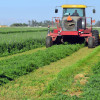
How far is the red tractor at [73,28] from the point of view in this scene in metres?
15.6

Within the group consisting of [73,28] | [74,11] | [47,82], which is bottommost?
[47,82]

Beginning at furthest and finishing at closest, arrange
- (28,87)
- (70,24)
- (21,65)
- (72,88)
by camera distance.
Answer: (70,24) < (21,65) < (28,87) < (72,88)

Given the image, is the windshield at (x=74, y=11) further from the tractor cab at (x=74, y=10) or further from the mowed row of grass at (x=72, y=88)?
the mowed row of grass at (x=72, y=88)

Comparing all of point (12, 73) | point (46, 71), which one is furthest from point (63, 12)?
→ point (12, 73)

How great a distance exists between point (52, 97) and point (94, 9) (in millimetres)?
11548

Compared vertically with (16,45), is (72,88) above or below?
below

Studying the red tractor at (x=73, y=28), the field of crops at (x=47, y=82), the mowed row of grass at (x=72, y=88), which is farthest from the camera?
the red tractor at (x=73, y=28)

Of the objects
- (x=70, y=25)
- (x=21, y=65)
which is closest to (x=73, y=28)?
(x=70, y=25)

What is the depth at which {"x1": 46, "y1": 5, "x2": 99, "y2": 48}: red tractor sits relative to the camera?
614 inches

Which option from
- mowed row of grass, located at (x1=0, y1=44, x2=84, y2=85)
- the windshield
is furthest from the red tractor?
mowed row of grass, located at (x1=0, y1=44, x2=84, y2=85)

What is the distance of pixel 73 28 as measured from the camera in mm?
15711

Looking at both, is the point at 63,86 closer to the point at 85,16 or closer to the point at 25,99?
the point at 25,99

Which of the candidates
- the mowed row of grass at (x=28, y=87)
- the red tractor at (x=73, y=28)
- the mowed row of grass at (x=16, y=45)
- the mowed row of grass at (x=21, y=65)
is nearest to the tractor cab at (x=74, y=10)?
the red tractor at (x=73, y=28)

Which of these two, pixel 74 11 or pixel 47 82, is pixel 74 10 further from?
pixel 47 82
